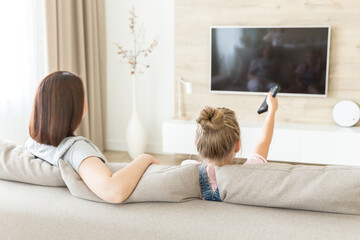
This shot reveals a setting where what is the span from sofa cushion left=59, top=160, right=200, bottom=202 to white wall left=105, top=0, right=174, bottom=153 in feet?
11.0

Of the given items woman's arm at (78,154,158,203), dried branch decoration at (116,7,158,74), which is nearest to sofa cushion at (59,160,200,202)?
woman's arm at (78,154,158,203)

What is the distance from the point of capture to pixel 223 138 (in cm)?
143

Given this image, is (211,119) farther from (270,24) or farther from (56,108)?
(270,24)

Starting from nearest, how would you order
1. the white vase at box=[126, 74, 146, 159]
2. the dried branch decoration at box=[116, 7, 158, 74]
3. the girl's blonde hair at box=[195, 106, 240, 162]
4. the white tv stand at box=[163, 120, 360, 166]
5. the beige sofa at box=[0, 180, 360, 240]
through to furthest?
the beige sofa at box=[0, 180, 360, 240], the girl's blonde hair at box=[195, 106, 240, 162], the white tv stand at box=[163, 120, 360, 166], the white vase at box=[126, 74, 146, 159], the dried branch decoration at box=[116, 7, 158, 74]

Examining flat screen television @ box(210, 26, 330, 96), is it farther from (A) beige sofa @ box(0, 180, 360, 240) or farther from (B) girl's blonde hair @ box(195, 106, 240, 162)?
(A) beige sofa @ box(0, 180, 360, 240)

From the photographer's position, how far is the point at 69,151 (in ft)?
4.93

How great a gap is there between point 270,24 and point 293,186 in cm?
321

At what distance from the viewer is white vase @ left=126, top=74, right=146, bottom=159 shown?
14.9 ft

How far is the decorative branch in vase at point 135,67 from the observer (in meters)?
4.55

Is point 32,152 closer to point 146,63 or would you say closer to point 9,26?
point 9,26

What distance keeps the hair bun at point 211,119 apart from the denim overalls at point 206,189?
15cm

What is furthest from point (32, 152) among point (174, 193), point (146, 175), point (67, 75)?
point (174, 193)

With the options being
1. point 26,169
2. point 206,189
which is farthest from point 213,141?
point 26,169

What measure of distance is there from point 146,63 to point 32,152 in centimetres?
319
